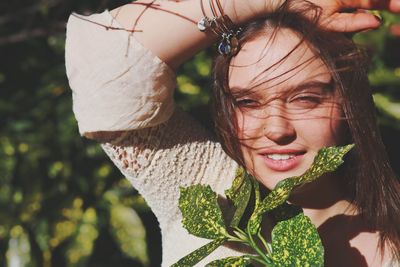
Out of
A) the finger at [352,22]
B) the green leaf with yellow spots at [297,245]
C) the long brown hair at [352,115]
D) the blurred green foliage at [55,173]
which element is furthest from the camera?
the blurred green foliage at [55,173]

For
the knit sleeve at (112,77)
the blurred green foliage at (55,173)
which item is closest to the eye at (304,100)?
Answer: the knit sleeve at (112,77)

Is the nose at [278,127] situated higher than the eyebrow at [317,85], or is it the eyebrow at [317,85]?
the eyebrow at [317,85]

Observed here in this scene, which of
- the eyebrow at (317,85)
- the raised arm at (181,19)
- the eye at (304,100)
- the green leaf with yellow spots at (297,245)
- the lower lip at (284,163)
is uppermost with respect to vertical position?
the raised arm at (181,19)

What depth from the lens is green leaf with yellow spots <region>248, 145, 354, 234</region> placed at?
1.08 meters

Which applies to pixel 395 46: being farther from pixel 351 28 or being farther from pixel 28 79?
pixel 28 79

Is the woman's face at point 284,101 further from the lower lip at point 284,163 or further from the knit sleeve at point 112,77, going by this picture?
the knit sleeve at point 112,77

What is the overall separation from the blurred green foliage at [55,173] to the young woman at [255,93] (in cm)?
68

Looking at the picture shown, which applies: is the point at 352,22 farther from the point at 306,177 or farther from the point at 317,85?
the point at 306,177

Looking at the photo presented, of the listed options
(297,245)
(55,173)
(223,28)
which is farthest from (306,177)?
(55,173)

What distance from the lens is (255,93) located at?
4.06 ft

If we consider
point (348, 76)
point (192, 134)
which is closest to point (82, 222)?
point (192, 134)

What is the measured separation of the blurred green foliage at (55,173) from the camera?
6.86 feet

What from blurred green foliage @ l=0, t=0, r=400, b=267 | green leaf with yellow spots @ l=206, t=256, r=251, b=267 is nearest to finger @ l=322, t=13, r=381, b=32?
green leaf with yellow spots @ l=206, t=256, r=251, b=267

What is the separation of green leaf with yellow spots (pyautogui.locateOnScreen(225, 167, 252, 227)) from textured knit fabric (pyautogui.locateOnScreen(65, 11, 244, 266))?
0.26 feet
